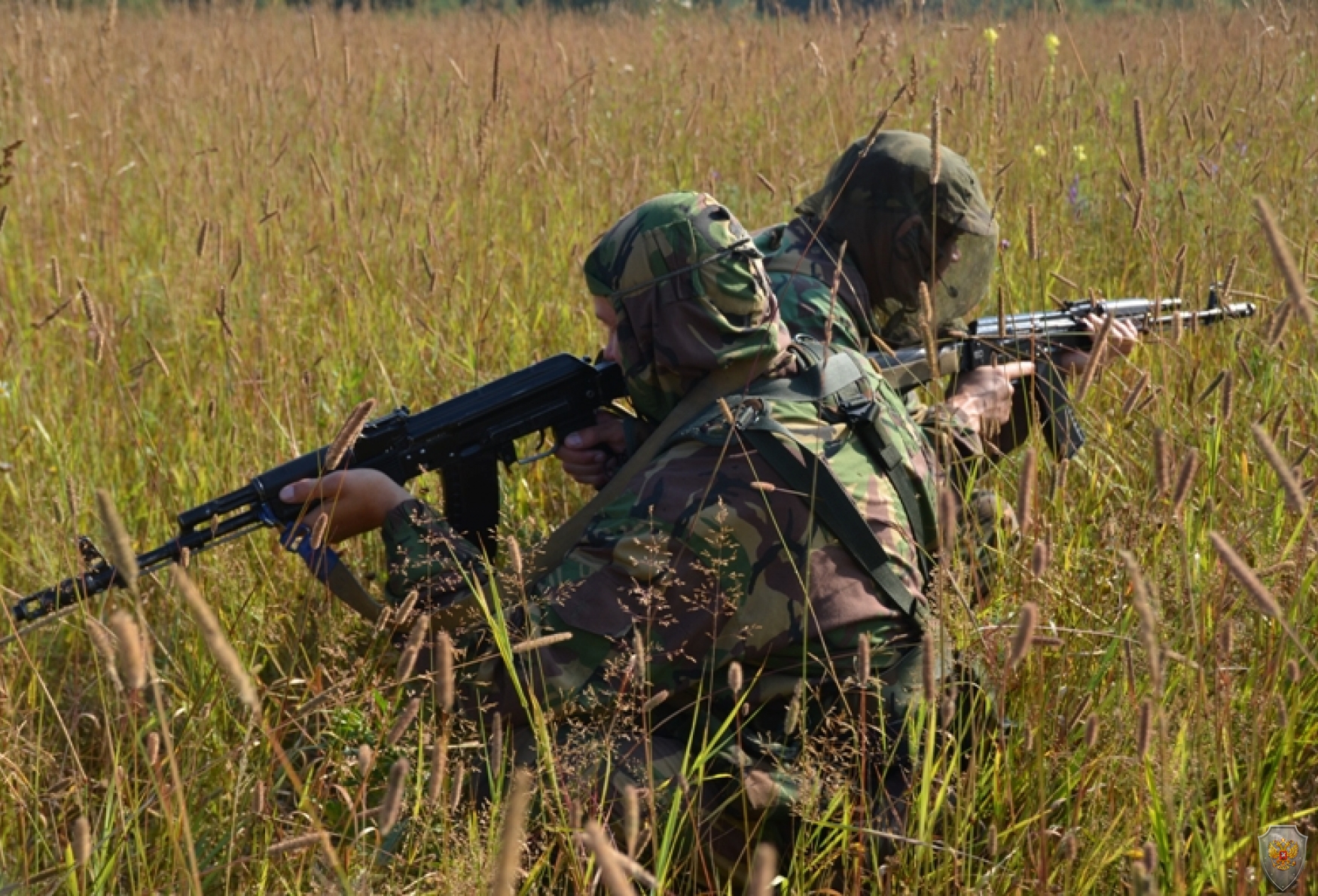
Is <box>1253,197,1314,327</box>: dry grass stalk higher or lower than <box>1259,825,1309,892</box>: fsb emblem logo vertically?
higher

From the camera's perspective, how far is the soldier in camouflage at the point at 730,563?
1.94m

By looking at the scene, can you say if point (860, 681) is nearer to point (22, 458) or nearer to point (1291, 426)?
point (1291, 426)

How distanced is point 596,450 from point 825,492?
691 millimetres

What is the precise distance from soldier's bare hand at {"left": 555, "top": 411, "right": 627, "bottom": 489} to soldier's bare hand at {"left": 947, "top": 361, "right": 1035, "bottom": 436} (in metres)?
0.94

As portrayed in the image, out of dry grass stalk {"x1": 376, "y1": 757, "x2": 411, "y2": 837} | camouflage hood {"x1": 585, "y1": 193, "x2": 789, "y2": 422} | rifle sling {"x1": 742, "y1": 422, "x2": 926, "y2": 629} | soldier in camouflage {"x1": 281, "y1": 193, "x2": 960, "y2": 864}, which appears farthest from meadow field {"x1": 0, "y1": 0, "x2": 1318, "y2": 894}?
camouflage hood {"x1": 585, "y1": 193, "x2": 789, "y2": 422}

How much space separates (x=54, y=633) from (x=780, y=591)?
152 cm

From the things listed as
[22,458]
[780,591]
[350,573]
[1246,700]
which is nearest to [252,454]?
[22,458]

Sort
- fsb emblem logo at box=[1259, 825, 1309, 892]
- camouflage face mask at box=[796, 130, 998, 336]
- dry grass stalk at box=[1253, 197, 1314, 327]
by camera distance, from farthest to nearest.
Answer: camouflage face mask at box=[796, 130, 998, 336] < fsb emblem logo at box=[1259, 825, 1309, 892] < dry grass stalk at box=[1253, 197, 1314, 327]

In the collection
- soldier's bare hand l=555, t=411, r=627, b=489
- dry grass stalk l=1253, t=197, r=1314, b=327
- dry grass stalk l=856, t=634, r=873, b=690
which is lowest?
soldier's bare hand l=555, t=411, r=627, b=489

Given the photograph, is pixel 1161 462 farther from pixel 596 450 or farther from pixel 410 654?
pixel 596 450

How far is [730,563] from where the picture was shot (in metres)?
1.96

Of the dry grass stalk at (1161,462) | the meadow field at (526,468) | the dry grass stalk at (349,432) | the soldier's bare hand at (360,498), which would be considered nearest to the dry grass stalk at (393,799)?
the meadow field at (526,468)

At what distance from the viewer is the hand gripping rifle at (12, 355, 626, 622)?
2291 millimetres

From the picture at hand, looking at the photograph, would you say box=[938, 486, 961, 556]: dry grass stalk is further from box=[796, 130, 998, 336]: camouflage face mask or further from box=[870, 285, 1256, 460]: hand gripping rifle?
box=[796, 130, 998, 336]: camouflage face mask
